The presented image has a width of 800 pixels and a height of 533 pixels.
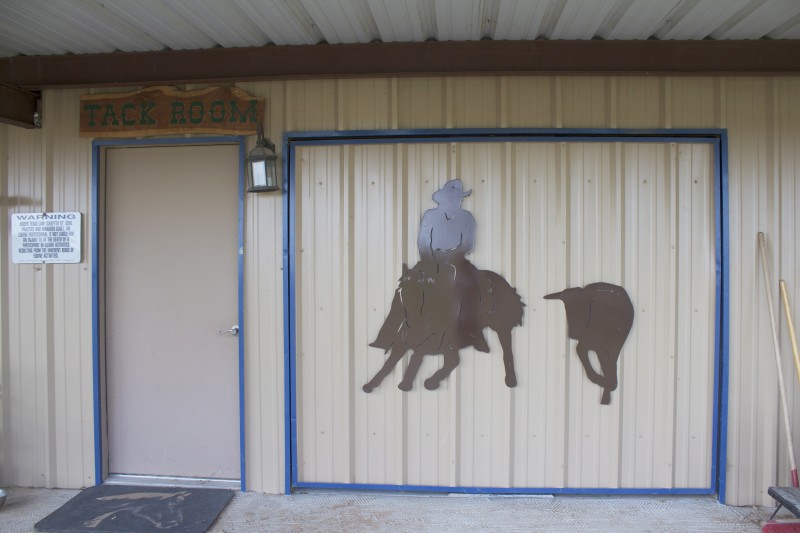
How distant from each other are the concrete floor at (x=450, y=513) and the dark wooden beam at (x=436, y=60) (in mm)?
2787

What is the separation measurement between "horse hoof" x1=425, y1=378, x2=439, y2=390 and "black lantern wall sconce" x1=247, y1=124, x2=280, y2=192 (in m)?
1.62

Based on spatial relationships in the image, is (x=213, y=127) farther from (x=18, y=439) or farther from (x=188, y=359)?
(x=18, y=439)

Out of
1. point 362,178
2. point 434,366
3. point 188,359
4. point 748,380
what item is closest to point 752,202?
point 748,380

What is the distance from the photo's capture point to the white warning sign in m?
3.13

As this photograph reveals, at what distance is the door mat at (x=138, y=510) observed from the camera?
8.74ft

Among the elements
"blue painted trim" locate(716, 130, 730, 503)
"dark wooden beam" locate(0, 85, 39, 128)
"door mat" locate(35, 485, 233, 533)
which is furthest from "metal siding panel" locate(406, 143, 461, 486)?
"dark wooden beam" locate(0, 85, 39, 128)

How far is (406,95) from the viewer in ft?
9.82

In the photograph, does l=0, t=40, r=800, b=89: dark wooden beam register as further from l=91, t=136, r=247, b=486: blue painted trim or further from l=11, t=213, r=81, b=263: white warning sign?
l=11, t=213, r=81, b=263: white warning sign

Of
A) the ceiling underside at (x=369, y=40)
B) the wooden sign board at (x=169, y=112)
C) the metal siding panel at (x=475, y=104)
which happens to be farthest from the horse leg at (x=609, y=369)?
the wooden sign board at (x=169, y=112)

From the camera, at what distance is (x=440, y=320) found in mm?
2975

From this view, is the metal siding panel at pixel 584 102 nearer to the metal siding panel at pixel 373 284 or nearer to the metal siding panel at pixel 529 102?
the metal siding panel at pixel 529 102

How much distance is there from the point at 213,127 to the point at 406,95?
1.32 metres

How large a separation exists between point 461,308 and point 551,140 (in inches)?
49.1

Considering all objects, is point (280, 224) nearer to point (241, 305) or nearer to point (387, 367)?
point (241, 305)
